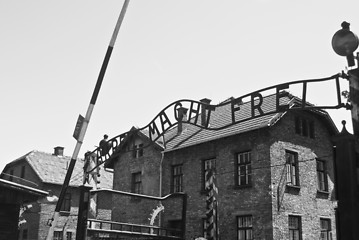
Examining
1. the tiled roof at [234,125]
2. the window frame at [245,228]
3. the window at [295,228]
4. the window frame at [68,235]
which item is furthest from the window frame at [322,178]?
the window frame at [68,235]

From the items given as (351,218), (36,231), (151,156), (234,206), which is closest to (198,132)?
(151,156)

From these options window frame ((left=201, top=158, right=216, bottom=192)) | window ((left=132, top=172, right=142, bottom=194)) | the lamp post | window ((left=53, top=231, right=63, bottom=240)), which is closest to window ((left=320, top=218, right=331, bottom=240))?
window frame ((left=201, top=158, right=216, bottom=192))

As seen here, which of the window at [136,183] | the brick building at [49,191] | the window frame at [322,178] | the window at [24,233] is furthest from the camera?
the window at [24,233]

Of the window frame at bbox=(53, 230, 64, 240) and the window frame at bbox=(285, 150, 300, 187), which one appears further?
the window frame at bbox=(53, 230, 64, 240)

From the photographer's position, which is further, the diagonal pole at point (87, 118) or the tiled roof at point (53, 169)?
the tiled roof at point (53, 169)

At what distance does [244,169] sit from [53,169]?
2057cm

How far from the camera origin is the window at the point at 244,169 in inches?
808

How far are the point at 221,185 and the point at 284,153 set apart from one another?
3.35 m

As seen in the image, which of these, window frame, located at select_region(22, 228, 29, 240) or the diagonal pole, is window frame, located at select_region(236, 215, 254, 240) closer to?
the diagonal pole

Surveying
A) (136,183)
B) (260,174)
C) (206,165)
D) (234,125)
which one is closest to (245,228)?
(260,174)

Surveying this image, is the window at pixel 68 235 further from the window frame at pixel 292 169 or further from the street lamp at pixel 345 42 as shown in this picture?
the street lamp at pixel 345 42

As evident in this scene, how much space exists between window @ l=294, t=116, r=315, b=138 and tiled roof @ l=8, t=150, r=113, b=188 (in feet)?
64.4

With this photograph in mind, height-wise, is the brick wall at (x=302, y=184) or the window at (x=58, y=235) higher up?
the brick wall at (x=302, y=184)

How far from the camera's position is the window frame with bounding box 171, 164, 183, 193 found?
78.5 ft
